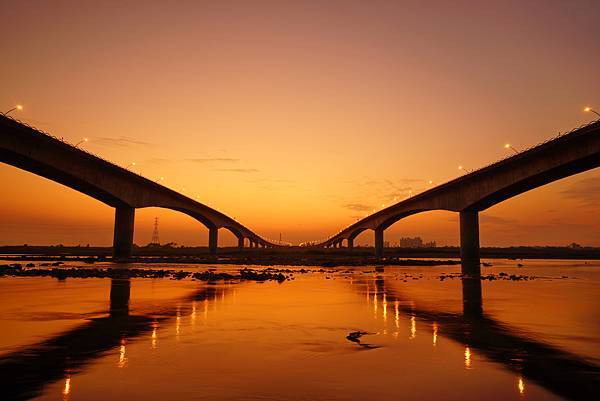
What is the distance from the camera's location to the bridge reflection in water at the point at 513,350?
7.32m

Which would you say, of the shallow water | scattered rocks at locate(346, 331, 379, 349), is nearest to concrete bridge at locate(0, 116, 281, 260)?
the shallow water

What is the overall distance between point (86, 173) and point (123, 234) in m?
15.4

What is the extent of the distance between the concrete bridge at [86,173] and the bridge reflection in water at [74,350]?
42286 mm

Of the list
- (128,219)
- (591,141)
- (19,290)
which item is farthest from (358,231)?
(19,290)

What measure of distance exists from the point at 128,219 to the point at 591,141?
66.5 m

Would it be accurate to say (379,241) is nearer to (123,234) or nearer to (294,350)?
(123,234)

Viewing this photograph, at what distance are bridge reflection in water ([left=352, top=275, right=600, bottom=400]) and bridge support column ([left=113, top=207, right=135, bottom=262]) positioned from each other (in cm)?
6468

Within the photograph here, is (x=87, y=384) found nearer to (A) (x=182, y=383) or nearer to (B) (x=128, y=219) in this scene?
(A) (x=182, y=383)

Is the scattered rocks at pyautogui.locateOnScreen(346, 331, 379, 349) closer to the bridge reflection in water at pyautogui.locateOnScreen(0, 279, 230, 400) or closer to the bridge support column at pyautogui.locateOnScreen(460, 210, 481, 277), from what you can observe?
the bridge reflection in water at pyautogui.locateOnScreen(0, 279, 230, 400)

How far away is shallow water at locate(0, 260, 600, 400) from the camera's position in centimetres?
688

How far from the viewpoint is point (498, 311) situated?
16.7 metres

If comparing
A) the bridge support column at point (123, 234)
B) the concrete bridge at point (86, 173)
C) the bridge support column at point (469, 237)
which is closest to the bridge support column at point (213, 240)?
the concrete bridge at point (86, 173)

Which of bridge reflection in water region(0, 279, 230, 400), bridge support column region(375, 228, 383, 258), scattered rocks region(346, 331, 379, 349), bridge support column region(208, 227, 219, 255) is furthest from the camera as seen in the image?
bridge support column region(208, 227, 219, 255)

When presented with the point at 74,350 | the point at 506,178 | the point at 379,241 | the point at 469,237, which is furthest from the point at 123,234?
the point at 379,241
